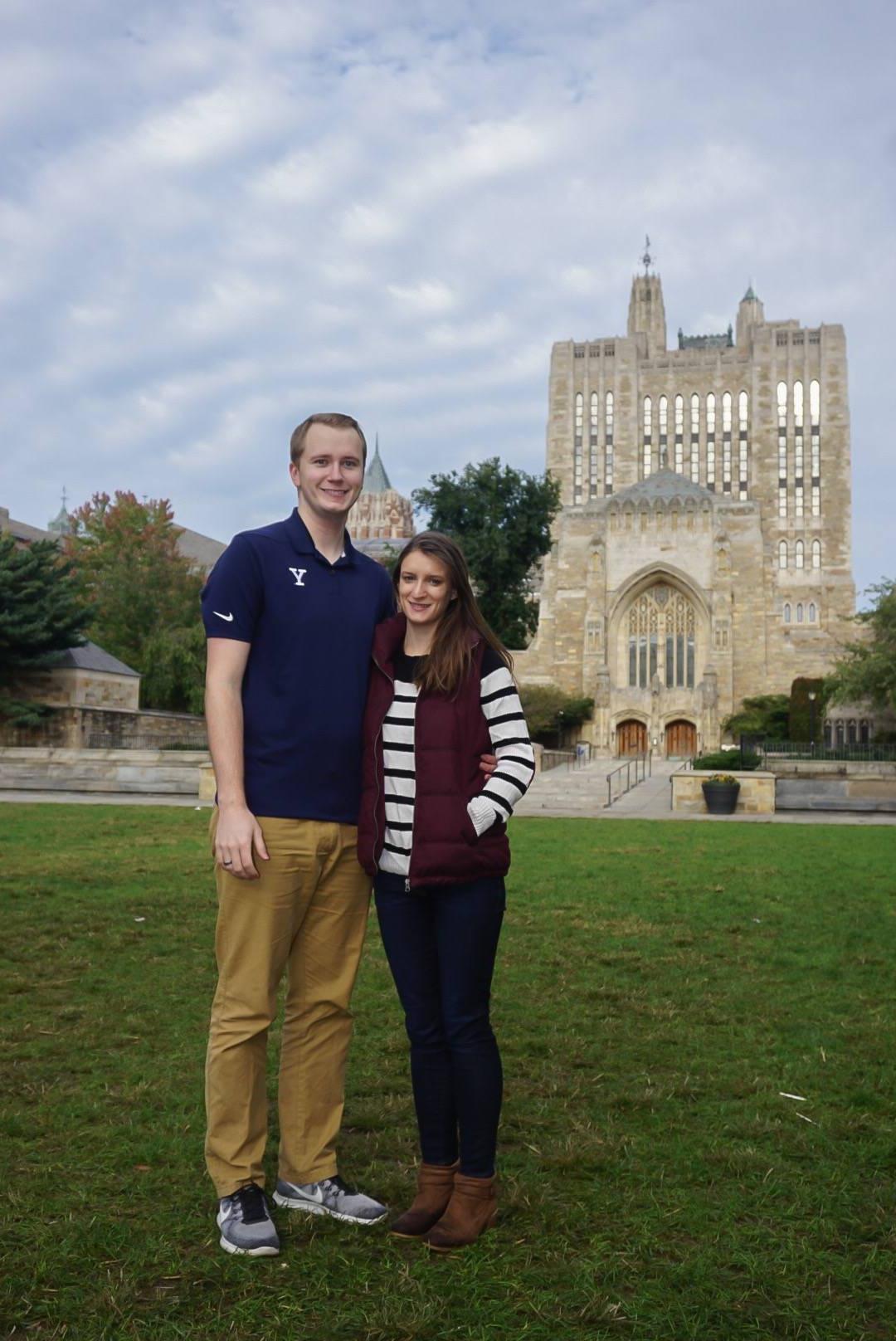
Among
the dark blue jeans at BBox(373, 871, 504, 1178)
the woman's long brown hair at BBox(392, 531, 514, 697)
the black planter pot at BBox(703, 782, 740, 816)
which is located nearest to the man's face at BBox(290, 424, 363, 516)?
the woman's long brown hair at BBox(392, 531, 514, 697)

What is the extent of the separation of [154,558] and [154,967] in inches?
1593

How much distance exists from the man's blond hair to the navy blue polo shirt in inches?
10.4

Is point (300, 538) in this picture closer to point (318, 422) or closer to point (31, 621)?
point (318, 422)

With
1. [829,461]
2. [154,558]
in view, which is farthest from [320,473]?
[829,461]

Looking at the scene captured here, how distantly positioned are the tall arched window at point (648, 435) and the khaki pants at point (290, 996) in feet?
273

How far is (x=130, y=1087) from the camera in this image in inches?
156

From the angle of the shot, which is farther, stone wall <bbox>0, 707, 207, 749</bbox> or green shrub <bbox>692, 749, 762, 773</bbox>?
stone wall <bbox>0, 707, 207, 749</bbox>

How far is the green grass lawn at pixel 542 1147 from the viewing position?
99.1 inches

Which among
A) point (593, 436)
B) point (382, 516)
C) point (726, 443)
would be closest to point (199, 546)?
point (593, 436)

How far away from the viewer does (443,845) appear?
2951 millimetres

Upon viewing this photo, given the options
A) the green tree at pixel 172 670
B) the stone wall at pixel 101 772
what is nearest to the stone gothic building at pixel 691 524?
the green tree at pixel 172 670

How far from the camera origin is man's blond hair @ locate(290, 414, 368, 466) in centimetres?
326

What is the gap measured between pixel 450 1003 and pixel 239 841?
0.73 m

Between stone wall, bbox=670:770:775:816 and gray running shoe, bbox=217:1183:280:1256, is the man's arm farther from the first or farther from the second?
stone wall, bbox=670:770:775:816
